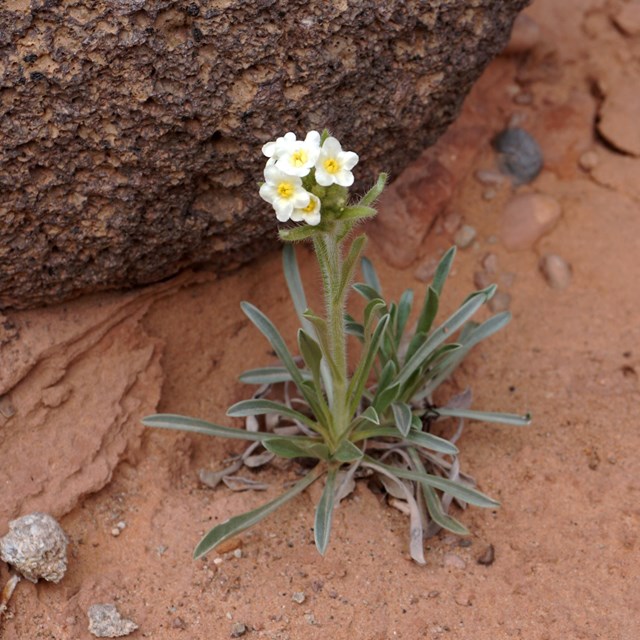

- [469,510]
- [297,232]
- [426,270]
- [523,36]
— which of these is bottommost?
[469,510]

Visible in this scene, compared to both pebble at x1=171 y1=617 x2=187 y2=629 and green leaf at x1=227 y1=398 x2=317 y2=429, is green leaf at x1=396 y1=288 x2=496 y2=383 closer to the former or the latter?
green leaf at x1=227 y1=398 x2=317 y2=429

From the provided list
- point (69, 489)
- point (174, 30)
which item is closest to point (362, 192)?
point (174, 30)

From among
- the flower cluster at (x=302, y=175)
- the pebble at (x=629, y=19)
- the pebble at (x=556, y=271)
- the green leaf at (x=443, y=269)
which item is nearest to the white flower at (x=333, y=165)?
the flower cluster at (x=302, y=175)

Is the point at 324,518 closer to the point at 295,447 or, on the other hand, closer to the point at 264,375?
the point at 295,447

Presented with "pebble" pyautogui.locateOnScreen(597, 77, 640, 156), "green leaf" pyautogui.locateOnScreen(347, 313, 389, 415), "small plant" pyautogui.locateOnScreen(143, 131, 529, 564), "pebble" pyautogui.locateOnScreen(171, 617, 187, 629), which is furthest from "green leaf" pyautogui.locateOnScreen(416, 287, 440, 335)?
"pebble" pyautogui.locateOnScreen(597, 77, 640, 156)

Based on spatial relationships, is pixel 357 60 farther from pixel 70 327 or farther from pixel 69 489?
pixel 69 489

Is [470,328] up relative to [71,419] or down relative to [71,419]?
down

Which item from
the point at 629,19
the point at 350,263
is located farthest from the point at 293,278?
the point at 629,19
